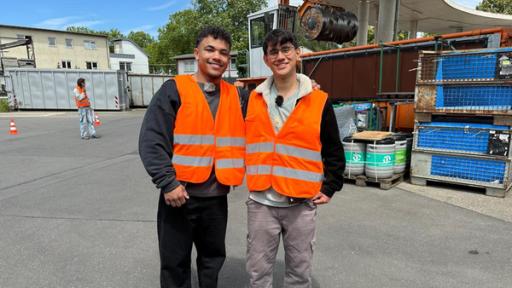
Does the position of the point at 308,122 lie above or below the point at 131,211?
above

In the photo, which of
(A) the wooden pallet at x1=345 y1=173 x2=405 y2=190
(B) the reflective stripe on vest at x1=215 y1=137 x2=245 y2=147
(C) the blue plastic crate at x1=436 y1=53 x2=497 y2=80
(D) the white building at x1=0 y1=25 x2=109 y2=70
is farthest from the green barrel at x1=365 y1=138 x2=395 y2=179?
(D) the white building at x1=0 y1=25 x2=109 y2=70

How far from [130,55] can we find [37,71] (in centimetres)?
3347

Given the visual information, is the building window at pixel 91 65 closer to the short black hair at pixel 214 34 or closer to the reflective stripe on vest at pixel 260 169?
the short black hair at pixel 214 34

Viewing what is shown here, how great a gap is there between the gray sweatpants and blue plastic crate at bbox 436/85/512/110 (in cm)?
426

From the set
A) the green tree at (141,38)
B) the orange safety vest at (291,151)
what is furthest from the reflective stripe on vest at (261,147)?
the green tree at (141,38)

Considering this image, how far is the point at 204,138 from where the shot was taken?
2201mm

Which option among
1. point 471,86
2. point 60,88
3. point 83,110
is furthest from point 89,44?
point 471,86

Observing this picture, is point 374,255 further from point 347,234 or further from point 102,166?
point 102,166

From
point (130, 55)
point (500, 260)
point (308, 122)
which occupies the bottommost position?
point (500, 260)

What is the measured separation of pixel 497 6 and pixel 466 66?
140 feet

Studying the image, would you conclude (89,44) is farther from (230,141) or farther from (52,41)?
(230,141)

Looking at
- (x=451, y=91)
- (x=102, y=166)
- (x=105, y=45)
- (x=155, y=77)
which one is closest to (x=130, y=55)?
(x=105, y=45)

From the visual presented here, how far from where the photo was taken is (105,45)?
45438 mm

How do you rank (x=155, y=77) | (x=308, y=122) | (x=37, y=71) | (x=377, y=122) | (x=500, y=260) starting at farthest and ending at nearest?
(x=155, y=77) < (x=37, y=71) < (x=377, y=122) < (x=500, y=260) < (x=308, y=122)
